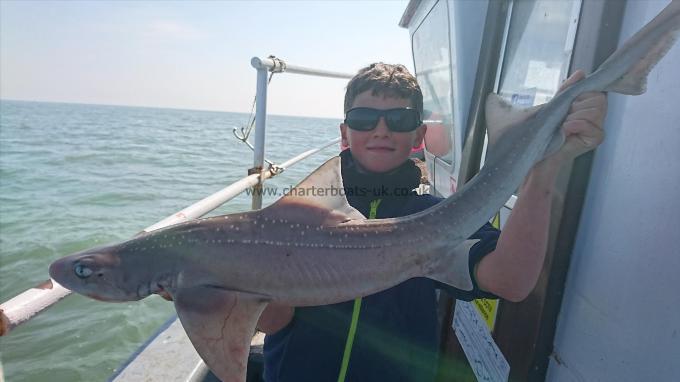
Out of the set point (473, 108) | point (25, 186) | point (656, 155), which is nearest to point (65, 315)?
point (473, 108)

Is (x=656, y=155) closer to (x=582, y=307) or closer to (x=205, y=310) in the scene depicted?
(x=582, y=307)

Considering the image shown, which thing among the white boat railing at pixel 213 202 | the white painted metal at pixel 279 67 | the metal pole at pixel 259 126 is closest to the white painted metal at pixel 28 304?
the white boat railing at pixel 213 202

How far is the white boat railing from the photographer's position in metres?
1.73

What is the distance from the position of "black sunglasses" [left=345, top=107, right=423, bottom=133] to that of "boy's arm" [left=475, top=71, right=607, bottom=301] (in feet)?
2.75

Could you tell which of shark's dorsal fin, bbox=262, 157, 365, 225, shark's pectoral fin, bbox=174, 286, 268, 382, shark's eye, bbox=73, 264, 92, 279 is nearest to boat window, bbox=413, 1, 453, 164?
shark's dorsal fin, bbox=262, 157, 365, 225

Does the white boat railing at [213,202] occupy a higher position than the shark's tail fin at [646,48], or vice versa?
the shark's tail fin at [646,48]

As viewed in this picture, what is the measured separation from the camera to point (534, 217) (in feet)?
5.94

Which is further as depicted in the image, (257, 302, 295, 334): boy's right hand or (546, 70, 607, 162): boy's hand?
(257, 302, 295, 334): boy's right hand

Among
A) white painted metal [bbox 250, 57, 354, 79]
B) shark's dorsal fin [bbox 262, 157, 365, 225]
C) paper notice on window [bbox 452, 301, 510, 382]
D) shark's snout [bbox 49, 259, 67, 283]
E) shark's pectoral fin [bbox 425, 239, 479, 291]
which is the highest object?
white painted metal [bbox 250, 57, 354, 79]

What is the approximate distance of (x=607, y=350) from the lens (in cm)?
164

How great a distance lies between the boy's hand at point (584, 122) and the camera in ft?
5.10

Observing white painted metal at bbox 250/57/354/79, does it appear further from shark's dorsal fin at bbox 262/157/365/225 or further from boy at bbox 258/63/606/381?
shark's dorsal fin at bbox 262/157/365/225

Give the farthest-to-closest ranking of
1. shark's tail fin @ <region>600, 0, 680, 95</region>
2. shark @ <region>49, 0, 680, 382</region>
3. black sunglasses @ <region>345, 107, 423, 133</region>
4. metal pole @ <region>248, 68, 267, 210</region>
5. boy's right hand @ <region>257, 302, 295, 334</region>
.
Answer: metal pole @ <region>248, 68, 267, 210</region>
black sunglasses @ <region>345, 107, 423, 133</region>
boy's right hand @ <region>257, 302, 295, 334</region>
shark @ <region>49, 0, 680, 382</region>
shark's tail fin @ <region>600, 0, 680, 95</region>

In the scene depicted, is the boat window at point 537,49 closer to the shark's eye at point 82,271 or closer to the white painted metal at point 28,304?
the shark's eye at point 82,271
